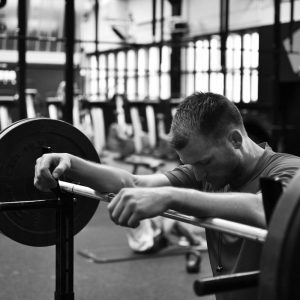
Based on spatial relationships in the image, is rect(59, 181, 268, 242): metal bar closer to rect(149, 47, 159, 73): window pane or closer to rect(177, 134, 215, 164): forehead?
rect(177, 134, 215, 164): forehead

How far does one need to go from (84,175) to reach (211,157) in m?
0.39

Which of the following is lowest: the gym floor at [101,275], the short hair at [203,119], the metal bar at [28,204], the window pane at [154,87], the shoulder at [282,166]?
the gym floor at [101,275]

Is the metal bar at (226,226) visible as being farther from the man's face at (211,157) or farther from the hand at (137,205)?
the man's face at (211,157)

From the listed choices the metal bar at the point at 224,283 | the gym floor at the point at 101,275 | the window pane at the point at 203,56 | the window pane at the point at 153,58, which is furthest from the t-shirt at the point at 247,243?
the window pane at the point at 153,58

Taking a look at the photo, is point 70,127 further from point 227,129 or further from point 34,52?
point 34,52

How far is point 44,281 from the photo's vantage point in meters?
3.62

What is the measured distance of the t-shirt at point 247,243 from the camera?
1336 millimetres

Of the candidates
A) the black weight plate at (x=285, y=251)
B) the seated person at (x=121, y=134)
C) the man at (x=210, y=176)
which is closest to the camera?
the black weight plate at (x=285, y=251)

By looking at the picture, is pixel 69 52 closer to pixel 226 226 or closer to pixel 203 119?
pixel 203 119

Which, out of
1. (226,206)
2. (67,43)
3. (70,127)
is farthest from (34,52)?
(226,206)

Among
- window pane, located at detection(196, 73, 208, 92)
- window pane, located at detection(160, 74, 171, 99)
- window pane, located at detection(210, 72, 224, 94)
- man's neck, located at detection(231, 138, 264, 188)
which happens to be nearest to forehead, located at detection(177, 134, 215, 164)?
man's neck, located at detection(231, 138, 264, 188)

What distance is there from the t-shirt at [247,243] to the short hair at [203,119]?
4.6 inches

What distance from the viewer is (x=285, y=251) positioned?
0.82 m

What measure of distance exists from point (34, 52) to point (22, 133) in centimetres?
1053
